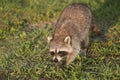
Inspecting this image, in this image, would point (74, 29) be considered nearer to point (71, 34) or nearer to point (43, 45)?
point (71, 34)

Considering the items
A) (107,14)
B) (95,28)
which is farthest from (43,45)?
(107,14)

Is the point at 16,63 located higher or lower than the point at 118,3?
lower

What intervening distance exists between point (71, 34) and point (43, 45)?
1.01 m

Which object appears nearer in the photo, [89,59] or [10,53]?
[89,59]

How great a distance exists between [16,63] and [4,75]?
1.57ft

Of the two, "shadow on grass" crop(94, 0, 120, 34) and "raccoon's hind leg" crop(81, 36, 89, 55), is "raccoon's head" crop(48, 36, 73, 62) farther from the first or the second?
"shadow on grass" crop(94, 0, 120, 34)

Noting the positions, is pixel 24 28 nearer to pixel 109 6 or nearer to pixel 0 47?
pixel 0 47

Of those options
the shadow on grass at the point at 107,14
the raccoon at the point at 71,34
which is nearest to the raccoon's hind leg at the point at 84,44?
the raccoon at the point at 71,34

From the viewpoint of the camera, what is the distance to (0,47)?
7680 mm

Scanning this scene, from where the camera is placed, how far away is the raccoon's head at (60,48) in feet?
20.9

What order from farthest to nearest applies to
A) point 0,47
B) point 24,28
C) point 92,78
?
point 24,28 < point 0,47 < point 92,78

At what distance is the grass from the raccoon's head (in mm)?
273

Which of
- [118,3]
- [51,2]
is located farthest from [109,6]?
[51,2]

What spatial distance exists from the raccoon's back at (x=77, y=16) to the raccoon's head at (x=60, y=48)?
67 cm
